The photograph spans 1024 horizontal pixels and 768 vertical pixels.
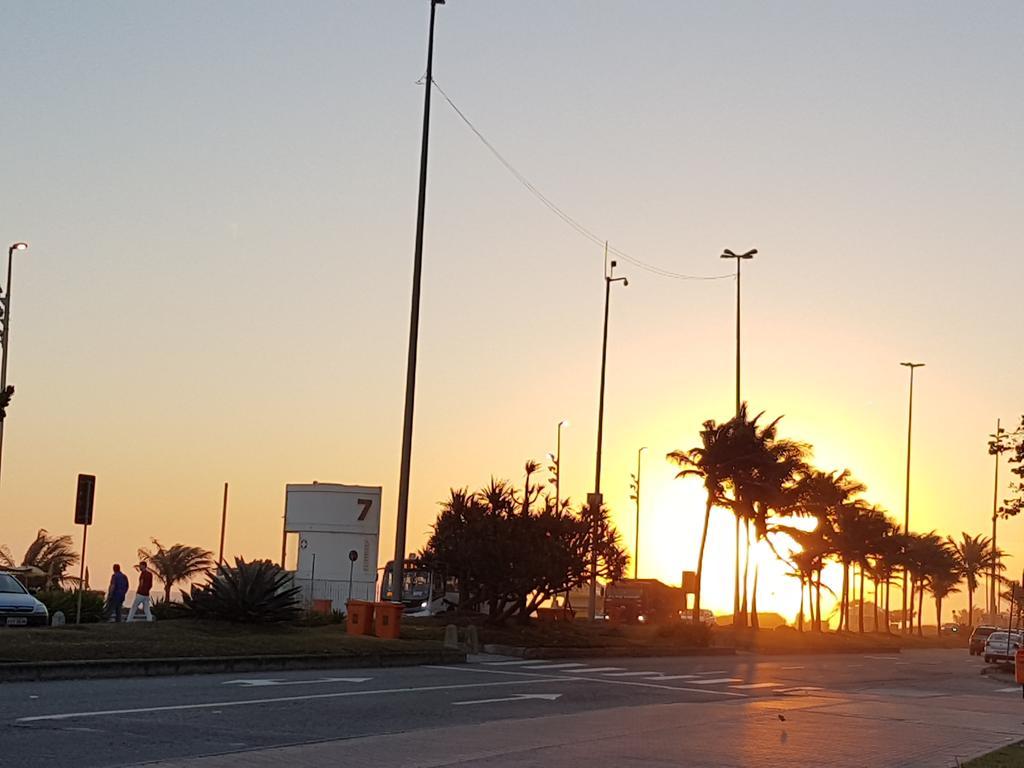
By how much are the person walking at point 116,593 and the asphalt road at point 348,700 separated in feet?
37.0

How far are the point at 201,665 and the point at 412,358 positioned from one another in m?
12.8

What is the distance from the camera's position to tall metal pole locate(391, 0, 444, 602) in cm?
3203

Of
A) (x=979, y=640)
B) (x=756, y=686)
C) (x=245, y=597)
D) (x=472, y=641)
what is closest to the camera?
(x=756, y=686)

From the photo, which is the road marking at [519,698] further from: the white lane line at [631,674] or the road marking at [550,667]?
the road marking at [550,667]

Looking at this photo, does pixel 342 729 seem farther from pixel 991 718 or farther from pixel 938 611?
pixel 938 611

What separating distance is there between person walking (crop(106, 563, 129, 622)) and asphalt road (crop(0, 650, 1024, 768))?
11266mm

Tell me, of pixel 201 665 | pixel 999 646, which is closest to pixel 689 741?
pixel 201 665

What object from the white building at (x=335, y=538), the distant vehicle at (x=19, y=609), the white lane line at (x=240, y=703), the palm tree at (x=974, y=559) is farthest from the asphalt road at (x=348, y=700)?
the palm tree at (x=974, y=559)

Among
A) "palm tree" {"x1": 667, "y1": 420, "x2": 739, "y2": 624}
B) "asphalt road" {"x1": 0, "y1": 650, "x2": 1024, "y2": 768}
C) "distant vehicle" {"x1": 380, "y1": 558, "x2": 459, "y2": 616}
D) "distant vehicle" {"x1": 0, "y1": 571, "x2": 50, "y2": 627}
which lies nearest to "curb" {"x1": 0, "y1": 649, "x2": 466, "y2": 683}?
"asphalt road" {"x1": 0, "y1": 650, "x2": 1024, "y2": 768}

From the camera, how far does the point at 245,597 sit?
98.8 ft

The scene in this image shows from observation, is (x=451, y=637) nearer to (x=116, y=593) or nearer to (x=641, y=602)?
(x=116, y=593)

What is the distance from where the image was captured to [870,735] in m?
16.8

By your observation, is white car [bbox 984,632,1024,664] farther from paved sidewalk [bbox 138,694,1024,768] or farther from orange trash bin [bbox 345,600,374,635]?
paved sidewalk [bbox 138,694,1024,768]

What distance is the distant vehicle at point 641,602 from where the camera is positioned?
66.9 metres
